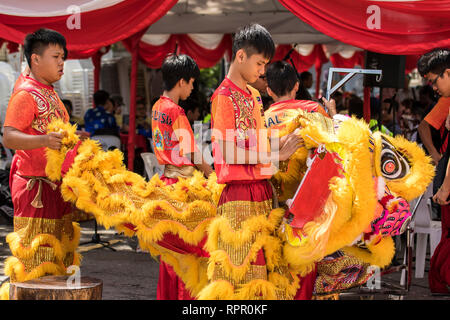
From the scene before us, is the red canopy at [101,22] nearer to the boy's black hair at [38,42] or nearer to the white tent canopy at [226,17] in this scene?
the boy's black hair at [38,42]

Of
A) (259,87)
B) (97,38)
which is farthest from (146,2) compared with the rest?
(259,87)

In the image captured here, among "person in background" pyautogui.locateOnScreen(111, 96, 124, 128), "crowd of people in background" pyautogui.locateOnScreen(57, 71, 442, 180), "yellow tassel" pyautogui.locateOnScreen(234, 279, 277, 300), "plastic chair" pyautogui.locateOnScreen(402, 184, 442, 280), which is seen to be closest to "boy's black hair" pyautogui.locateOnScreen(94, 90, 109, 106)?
"crowd of people in background" pyautogui.locateOnScreen(57, 71, 442, 180)

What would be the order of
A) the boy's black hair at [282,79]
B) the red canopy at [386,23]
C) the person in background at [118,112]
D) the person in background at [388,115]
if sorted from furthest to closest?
1. the person in background at [118,112]
2. the person in background at [388,115]
3. the red canopy at [386,23]
4. the boy's black hair at [282,79]

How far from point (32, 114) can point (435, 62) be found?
273 cm

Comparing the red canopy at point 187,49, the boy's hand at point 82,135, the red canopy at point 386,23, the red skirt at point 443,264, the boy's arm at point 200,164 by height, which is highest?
the red canopy at point 187,49

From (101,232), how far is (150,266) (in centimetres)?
179

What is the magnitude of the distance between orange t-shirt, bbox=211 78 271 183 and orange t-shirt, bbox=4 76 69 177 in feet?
3.30

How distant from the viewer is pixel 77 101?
52.5ft

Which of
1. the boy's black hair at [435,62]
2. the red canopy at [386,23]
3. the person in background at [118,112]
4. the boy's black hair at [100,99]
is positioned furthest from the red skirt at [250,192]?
the person in background at [118,112]

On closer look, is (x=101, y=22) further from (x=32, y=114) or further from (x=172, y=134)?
(x=32, y=114)

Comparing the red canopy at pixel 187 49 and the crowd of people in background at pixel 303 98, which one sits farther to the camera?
the red canopy at pixel 187 49

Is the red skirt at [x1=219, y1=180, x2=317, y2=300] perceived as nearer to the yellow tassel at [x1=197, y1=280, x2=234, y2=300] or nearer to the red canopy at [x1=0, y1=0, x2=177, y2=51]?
the yellow tassel at [x1=197, y1=280, x2=234, y2=300]

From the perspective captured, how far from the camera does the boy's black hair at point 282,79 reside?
381 cm

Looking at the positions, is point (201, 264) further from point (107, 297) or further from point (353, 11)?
point (353, 11)
